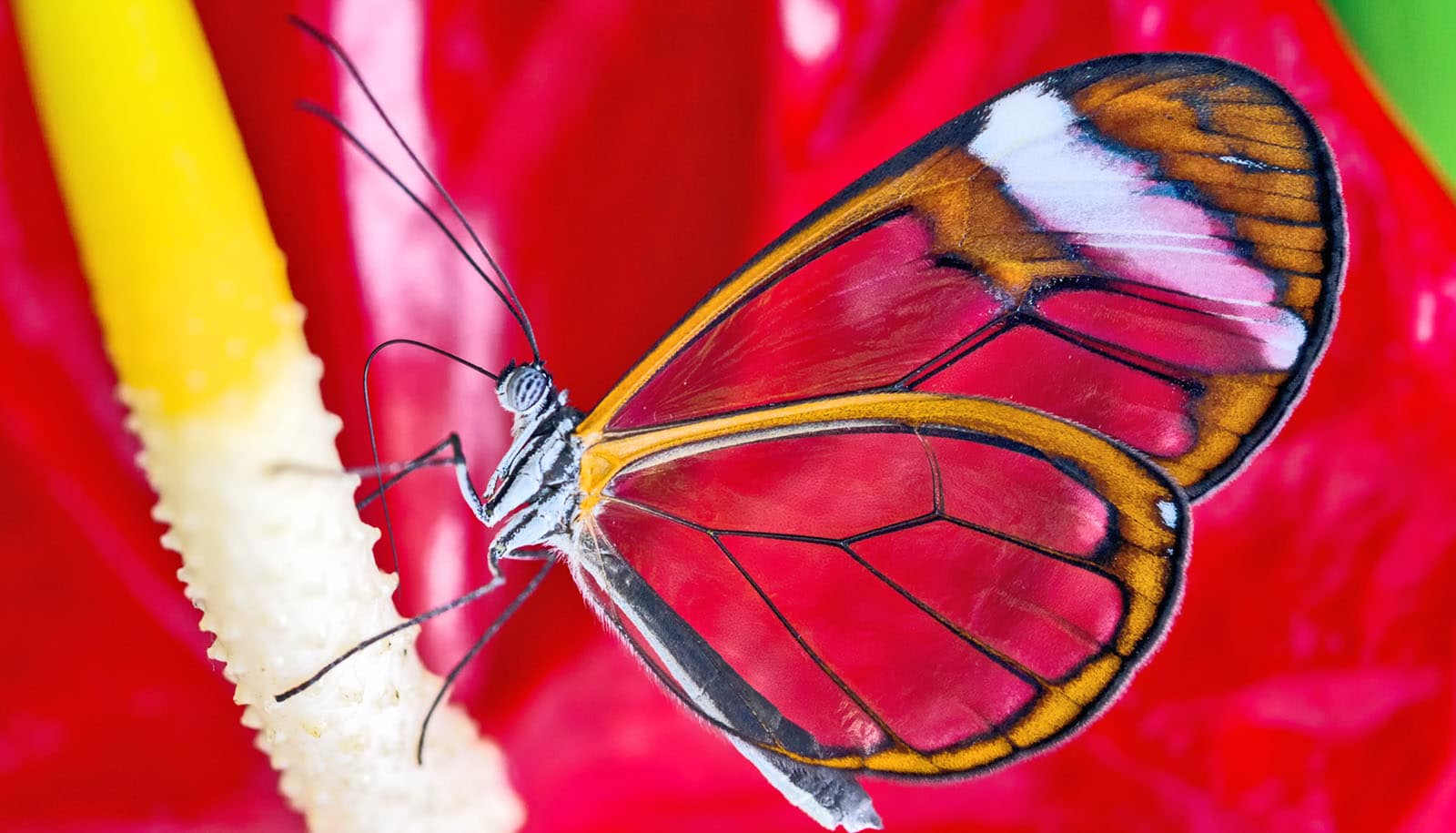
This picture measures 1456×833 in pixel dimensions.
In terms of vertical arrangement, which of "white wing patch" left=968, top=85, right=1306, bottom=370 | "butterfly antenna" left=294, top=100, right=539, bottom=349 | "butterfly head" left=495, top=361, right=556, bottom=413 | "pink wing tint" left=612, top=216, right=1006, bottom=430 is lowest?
"butterfly head" left=495, top=361, right=556, bottom=413

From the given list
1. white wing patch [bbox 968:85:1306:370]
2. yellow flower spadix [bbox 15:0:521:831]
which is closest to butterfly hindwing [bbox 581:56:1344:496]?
white wing patch [bbox 968:85:1306:370]

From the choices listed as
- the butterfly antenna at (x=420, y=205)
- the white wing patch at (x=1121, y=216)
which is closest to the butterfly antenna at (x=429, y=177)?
the butterfly antenna at (x=420, y=205)

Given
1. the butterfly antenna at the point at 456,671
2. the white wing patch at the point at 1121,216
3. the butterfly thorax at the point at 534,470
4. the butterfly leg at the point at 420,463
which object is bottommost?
the butterfly antenna at the point at 456,671

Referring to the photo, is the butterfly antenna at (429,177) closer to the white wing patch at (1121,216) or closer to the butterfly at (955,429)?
the butterfly at (955,429)

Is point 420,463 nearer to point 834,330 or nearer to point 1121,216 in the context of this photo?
point 834,330

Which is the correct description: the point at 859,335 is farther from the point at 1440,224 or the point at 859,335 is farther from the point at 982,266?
the point at 1440,224

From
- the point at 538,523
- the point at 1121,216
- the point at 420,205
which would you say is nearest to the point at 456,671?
the point at 538,523

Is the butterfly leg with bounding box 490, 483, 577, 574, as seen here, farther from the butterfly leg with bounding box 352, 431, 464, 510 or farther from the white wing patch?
the white wing patch
